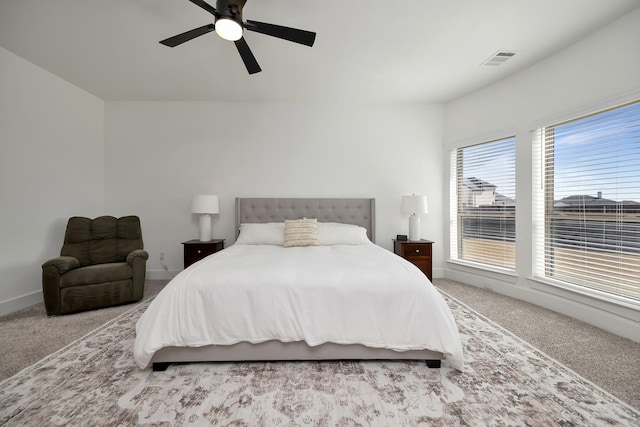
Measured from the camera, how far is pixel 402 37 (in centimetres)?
245

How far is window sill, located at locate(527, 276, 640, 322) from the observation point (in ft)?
7.18

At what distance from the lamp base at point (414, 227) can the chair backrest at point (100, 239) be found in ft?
12.6

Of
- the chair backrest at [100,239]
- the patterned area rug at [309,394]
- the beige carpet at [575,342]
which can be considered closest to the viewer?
the patterned area rug at [309,394]

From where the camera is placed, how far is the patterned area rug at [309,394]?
1338 millimetres

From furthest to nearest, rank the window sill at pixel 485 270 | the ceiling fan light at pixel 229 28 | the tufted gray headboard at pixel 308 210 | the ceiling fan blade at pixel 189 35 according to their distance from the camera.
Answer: the tufted gray headboard at pixel 308 210, the window sill at pixel 485 270, the ceiling fan blade at pixel 189 35, the ceiling fan light at pixel 229 28

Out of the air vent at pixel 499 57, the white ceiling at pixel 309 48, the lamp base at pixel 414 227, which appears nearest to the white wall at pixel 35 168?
the white ceiling at pixel 309 48

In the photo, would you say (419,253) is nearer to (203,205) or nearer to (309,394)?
(309,394)

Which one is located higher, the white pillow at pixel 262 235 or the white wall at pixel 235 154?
the white wall at pixel 235 154

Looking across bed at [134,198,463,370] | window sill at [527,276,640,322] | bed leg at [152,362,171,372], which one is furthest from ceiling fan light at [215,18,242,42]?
window sill at [527,276,640,322]

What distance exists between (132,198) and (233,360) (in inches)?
137

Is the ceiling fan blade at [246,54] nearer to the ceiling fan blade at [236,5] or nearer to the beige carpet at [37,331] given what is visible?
the ceiling fan blade at [236,5]

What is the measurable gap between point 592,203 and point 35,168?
6.27 m

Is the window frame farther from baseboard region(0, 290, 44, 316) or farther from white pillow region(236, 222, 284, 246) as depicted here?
baseboard region(0, 290, 44, 316)

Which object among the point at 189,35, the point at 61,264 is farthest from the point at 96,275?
the point at 189,35
